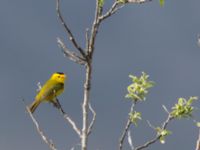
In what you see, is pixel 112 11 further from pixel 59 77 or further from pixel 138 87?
pixel 59 77

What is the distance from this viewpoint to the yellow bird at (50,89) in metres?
13.0

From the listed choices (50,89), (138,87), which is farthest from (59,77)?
(138,87)

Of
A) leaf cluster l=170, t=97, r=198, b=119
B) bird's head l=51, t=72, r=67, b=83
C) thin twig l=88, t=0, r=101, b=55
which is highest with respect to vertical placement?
thin twig l=88, t=0, r=101, b=55

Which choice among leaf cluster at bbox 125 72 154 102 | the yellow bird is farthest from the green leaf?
the yellow bird

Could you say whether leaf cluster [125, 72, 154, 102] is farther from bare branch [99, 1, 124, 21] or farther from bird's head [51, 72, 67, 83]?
bird's head [51, 72, 67, 83]

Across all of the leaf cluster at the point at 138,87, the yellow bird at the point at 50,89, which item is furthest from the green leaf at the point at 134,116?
the yellow bird at the point at 50,89

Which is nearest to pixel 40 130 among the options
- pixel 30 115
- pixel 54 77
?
pixel 30 115

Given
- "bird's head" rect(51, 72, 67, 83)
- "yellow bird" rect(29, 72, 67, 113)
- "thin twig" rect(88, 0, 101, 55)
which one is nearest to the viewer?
"thin twig" rect(88, 0, 101, 55)

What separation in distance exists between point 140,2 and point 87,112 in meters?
1.47

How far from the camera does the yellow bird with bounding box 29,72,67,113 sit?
1296cm

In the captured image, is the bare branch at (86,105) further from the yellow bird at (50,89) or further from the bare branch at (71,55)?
the yellow bird at (50,89)

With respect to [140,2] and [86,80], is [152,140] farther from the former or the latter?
[140,2]

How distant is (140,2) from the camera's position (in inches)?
257

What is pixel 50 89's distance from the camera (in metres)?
13.6
